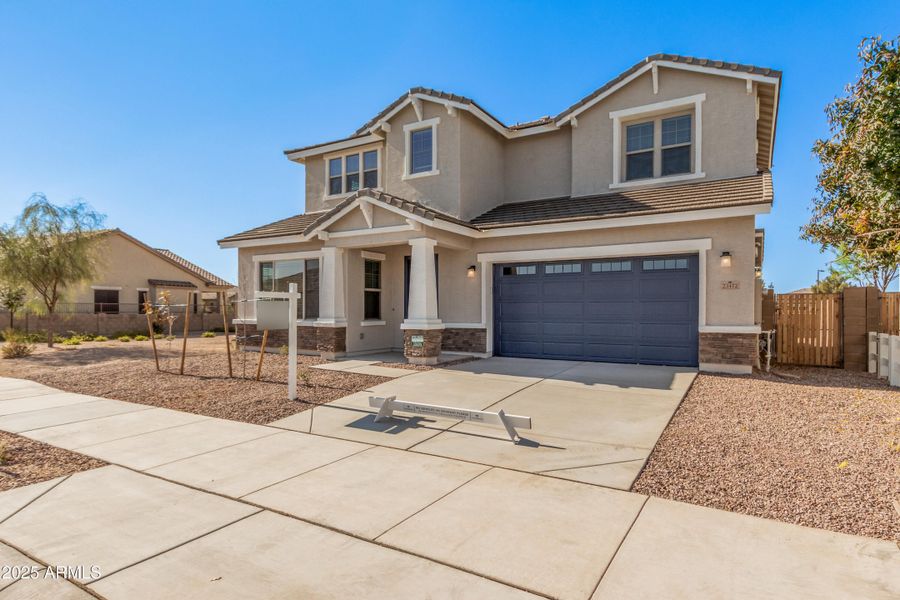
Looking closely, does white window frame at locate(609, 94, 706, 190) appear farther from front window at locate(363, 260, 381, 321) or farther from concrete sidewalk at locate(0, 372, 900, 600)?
concrete sidewalk at locate(0, 372, 900, 600)

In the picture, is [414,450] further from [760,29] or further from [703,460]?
[760,29]

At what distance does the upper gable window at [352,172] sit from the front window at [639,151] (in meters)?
7.39

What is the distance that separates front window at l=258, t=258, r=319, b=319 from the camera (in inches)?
565

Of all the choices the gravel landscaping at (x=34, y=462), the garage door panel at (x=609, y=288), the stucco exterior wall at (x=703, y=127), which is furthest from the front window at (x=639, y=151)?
the gravel landscaping at (x=34, y=462)

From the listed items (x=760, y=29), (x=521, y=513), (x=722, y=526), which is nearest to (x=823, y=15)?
(x=760, y=29)

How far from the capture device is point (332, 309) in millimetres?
13367

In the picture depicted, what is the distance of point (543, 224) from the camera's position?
11859mm

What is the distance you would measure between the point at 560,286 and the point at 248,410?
7928mm

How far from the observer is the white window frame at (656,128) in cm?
1185

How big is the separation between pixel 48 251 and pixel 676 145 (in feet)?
73.4

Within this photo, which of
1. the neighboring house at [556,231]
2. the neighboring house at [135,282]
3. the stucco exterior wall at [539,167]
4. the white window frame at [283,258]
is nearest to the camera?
the neighboring house at [556,231]

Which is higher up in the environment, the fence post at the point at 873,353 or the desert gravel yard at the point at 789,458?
the fence post at the point at 873,353

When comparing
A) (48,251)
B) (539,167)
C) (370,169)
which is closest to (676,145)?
(539,167)

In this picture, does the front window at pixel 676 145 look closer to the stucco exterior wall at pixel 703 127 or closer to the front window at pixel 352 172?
the stucco exterior wall at pixel 703 127
